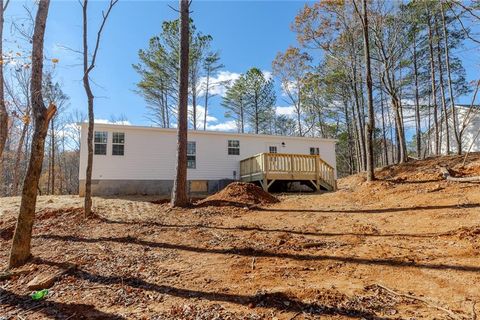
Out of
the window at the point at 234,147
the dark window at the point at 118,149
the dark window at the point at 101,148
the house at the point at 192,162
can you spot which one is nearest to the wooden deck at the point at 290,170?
the house at the point at 192,162

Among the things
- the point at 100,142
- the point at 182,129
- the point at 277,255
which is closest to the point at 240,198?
the point at 182,129

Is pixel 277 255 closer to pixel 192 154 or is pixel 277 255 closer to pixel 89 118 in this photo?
pixel 89 118

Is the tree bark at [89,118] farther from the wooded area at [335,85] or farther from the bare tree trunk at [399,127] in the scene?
the bare tree trunk at [399,127]

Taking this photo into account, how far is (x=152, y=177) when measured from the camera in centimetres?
1298

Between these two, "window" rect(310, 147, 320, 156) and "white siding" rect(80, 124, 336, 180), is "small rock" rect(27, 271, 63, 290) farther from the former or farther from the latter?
"window" rect(310, 147, 320, 156)

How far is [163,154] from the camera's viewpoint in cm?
1325

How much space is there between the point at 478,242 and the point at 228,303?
11.0ft

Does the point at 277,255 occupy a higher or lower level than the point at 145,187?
lower

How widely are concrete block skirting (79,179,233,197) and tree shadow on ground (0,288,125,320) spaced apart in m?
9.09

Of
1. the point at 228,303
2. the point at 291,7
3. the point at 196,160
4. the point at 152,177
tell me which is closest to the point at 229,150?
the point at 196,160

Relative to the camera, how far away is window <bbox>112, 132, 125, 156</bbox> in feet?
40.9

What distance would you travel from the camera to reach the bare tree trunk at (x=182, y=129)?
8102 millimetres

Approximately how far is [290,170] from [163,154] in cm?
595

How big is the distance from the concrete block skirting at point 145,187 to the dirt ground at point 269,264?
4.89 metres
